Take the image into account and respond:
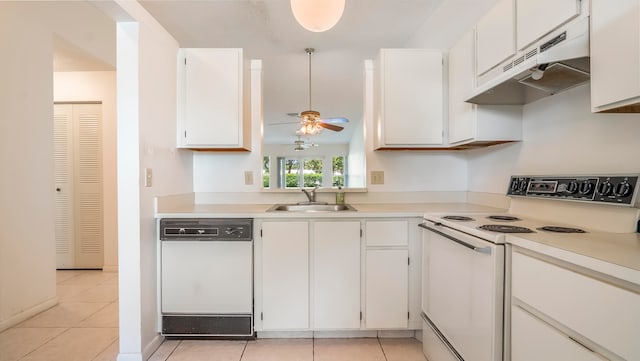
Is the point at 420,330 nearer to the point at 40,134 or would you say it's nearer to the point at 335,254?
the point at 335,254

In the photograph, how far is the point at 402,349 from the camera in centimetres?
193

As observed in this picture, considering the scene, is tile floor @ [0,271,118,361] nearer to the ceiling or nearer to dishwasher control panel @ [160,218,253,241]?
dishwasher control panel @ [160,218,253,241]

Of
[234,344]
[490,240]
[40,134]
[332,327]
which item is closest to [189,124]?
[40,134]

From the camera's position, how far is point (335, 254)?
1.97 m

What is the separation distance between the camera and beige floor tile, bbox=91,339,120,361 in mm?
1830

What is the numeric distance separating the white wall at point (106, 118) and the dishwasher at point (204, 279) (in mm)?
2079

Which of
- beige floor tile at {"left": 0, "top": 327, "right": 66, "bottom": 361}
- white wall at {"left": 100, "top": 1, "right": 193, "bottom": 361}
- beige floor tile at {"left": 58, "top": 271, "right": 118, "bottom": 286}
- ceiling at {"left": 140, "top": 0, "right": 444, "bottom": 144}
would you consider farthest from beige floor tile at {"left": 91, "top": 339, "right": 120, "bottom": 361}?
ceiling at {"left": 140, "top": 0, "right": 444, "bottom": 144}

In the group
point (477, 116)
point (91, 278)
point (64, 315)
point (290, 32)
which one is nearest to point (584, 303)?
point (477, 116)

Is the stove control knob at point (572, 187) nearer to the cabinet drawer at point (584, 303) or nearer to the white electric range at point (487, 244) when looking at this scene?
the white electric range at point (487, 244)

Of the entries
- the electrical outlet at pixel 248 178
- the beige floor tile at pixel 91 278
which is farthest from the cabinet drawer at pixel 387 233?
the beige floor tile at pixel 91 278

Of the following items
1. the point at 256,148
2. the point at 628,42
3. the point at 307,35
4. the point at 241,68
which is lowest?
the point at 256,148

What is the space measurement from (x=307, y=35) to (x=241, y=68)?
1.17 m

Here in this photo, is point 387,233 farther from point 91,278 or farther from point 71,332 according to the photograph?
point 91,278

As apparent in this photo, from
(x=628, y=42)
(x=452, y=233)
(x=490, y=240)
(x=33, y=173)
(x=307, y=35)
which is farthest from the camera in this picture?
(x=307, y=35)
